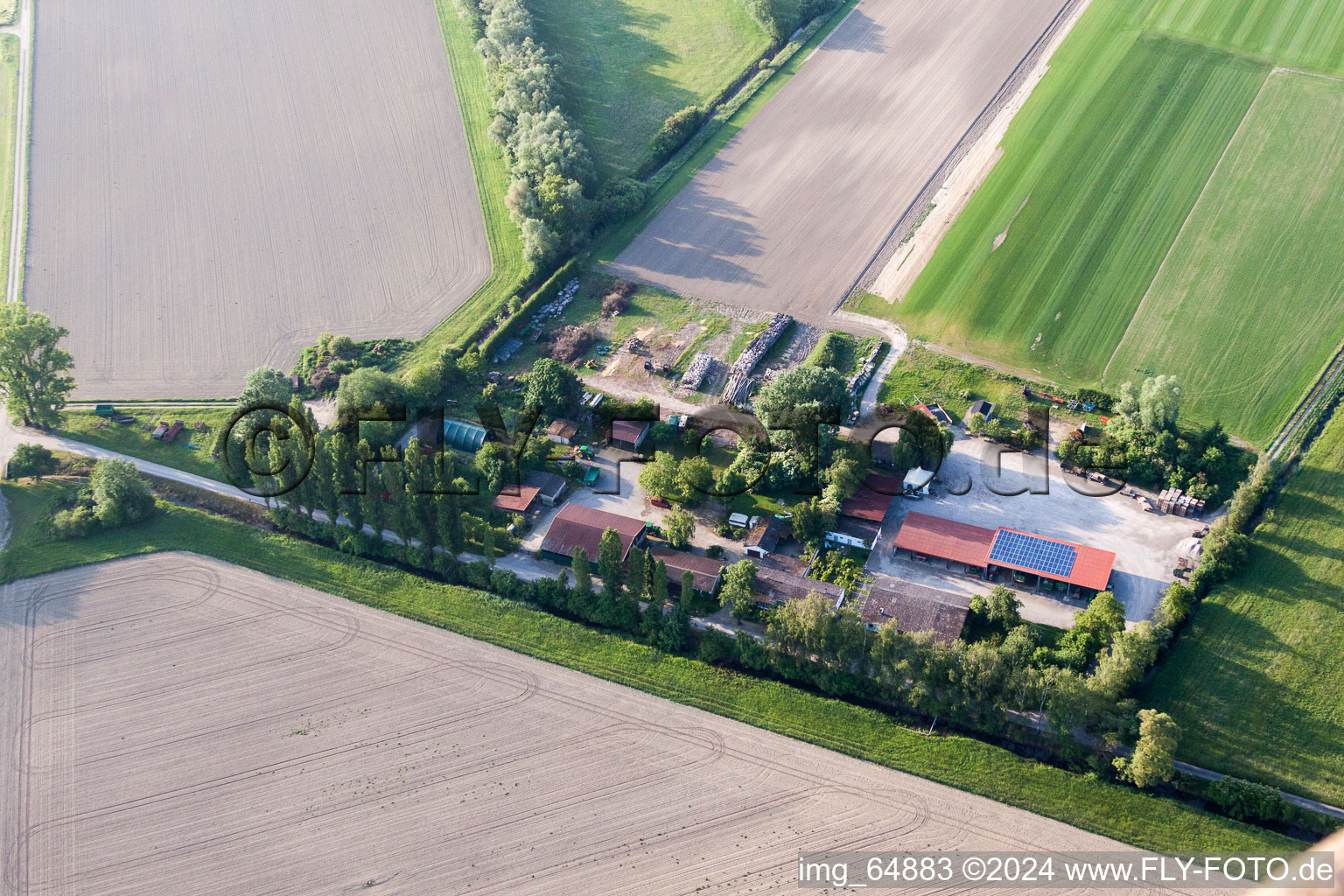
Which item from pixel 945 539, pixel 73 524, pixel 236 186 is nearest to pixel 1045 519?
pixel 945 539

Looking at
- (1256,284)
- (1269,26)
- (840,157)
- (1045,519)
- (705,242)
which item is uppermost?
(1269,26)

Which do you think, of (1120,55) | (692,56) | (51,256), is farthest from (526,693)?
(1120,55)

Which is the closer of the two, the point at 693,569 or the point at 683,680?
the point at 683,680

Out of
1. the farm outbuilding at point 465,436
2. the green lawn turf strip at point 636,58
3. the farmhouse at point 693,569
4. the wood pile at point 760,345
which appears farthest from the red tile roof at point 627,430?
the green lawn turf strip at point 636,58

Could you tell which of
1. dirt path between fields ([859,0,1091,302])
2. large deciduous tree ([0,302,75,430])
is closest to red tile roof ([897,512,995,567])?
dirt path between fields ([859,0,1091,302])

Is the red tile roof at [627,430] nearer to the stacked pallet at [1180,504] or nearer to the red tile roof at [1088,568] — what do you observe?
the red tile roof at [1088,568]

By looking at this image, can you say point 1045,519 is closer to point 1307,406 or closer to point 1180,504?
point 1180,504

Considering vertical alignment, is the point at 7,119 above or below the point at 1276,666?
above
